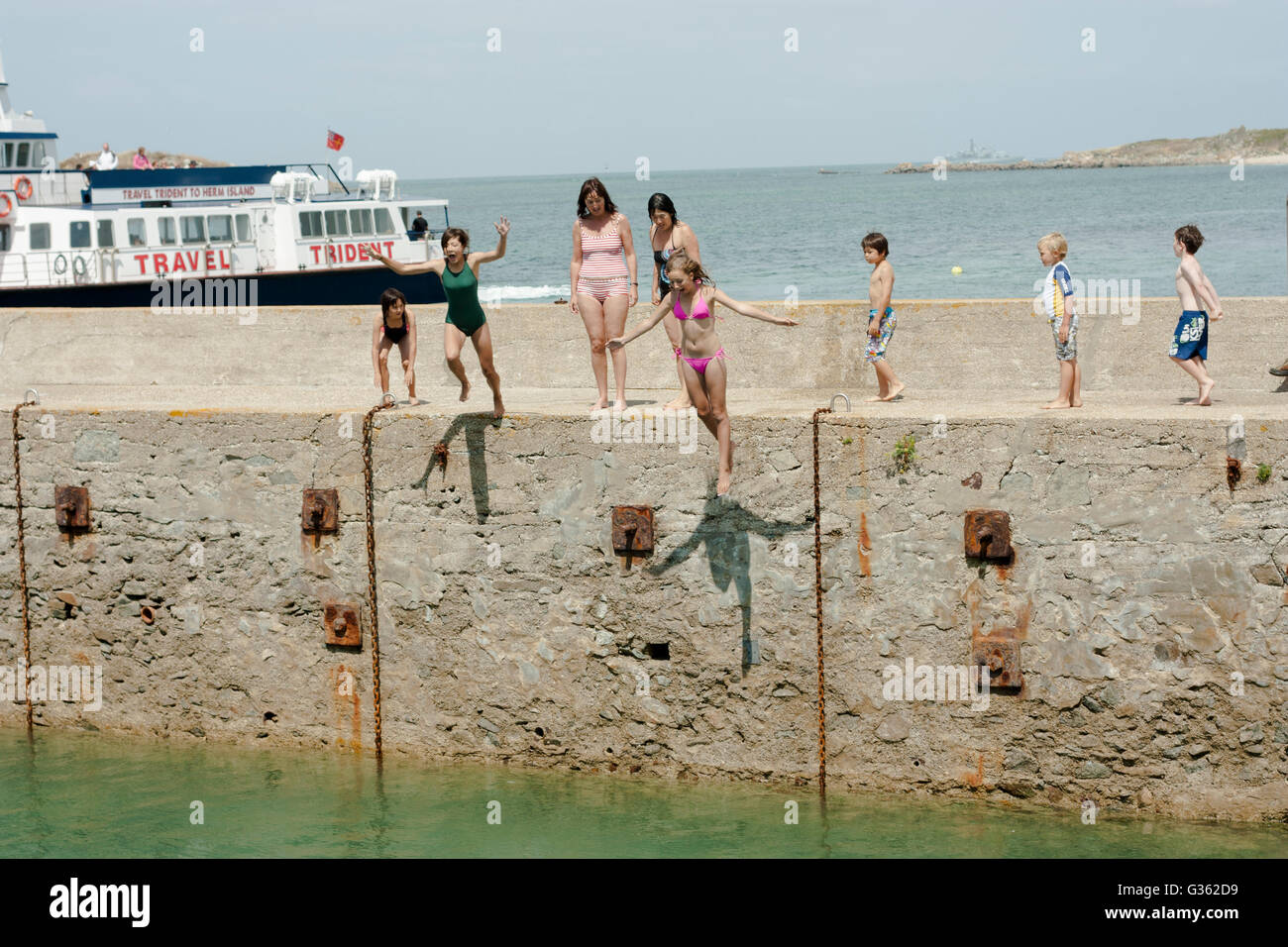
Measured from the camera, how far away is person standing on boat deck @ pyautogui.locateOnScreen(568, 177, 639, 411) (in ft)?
31.2

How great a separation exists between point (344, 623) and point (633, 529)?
2159 mm

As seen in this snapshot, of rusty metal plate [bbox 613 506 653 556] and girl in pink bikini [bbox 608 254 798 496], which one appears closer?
girl in pink bikini [bbox 608 254 798 496]

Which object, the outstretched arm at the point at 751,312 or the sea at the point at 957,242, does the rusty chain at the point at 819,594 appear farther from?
the sea at the point at 957,242

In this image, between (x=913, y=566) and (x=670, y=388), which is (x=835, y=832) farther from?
(x=670, y=388)

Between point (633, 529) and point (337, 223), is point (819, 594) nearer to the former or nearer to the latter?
point (633, 529)

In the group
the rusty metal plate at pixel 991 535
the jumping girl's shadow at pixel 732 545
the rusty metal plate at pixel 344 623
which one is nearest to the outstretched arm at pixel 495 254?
the jumping girl's shadow at pixel 732 545

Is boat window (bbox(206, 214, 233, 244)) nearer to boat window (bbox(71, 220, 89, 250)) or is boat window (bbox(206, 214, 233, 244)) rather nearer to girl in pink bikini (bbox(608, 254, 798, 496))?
boat window (bbox(71, 220, 89, 250))

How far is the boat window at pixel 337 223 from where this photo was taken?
28.7m

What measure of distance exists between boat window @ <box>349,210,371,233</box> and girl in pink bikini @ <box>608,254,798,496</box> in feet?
72.9

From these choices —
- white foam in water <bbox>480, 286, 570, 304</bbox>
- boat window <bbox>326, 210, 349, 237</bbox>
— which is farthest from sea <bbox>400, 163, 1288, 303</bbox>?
boat window <bbox>326, 210, 349, 237</bbox>

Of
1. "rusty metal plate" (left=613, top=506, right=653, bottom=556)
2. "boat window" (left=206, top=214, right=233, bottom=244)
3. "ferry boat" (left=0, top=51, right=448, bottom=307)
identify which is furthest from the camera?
"boat window" (left=206, top=214, right=233, bottom=244)

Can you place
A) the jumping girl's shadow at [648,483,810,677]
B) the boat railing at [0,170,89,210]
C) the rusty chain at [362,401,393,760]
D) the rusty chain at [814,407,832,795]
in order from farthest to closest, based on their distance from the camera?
the boat railing at [0,170,89,210] → the rusty chain at [362,401,393,760] → the jumping girl's shadow at [648,483,810,677] → the rusty chain at [814,407,832,795]

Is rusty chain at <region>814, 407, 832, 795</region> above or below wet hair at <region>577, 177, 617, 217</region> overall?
below

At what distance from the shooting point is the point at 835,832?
27.6ft
